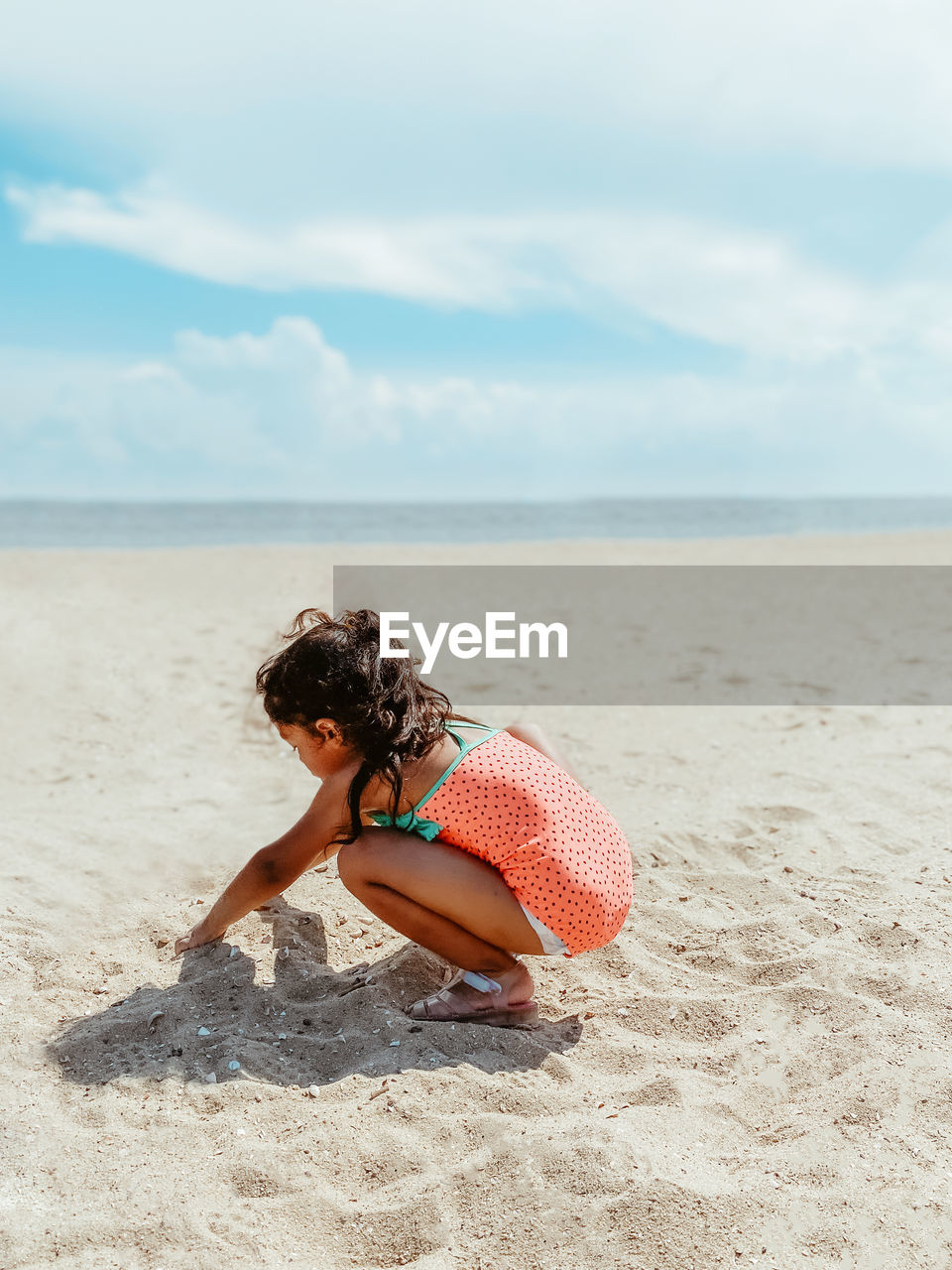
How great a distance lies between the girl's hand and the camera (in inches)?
126

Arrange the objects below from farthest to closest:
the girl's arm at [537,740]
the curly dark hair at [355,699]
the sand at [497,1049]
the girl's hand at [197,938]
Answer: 1. the girl's arm at [537,740]
2. the girl's hand at [197,938]
3. the curly dark hair at [355,699]
4. the sand at [497,1049]

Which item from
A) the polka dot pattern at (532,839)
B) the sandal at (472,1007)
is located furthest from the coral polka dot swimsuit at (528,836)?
the sandal at (472,1007)

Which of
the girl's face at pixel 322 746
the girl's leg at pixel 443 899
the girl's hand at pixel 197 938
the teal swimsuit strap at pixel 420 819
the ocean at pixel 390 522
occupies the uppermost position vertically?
the ocean at pixel 390 522

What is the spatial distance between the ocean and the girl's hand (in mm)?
15907

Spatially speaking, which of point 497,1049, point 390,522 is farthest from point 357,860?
point 390,522

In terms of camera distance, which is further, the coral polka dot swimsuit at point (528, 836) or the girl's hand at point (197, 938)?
the girl's hand at point (197, 938)

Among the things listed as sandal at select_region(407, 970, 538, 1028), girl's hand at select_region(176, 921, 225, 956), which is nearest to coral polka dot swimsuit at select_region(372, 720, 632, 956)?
sandal at select_region(407, 970, 538, 1028)

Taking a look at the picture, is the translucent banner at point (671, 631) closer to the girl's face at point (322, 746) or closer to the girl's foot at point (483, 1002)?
the girl's face at point (322, 746)

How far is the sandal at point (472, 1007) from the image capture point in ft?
9.68

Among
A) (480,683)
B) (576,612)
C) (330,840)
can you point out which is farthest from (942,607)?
(330,840)

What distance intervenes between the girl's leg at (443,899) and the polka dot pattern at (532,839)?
0.06m

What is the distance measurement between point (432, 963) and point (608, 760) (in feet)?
7.54

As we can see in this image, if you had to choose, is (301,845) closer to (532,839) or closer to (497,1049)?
(532,839)

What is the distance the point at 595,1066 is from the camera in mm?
2822
